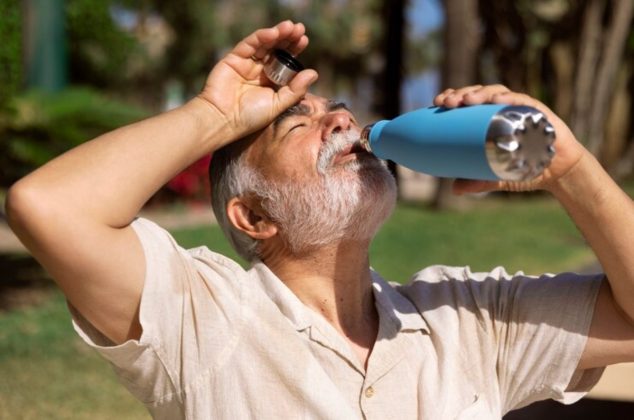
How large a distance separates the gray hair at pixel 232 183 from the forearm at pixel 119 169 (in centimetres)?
23

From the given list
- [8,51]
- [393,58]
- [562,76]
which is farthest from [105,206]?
[562,76]

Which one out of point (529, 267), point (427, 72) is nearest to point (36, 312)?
point (529, 267)

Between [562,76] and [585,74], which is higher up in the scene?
[585,74]

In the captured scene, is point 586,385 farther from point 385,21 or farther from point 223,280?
point 385,21

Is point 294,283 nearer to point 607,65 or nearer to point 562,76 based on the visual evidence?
point 607,65

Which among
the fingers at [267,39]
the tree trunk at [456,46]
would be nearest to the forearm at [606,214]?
the fingers at [267,39]

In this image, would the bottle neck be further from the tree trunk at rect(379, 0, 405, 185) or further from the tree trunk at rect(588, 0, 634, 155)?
the tree trunk at rect(588, 0, 634, 155)

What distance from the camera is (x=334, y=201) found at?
244 centimetres

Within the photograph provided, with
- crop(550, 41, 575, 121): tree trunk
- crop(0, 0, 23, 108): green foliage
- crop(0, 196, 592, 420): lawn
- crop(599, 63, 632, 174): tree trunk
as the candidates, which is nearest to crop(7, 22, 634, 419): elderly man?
crop(0, 196, 592, 420): lawn

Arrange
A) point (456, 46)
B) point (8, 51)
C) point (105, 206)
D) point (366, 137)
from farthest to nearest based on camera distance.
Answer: point (456, 46)
point (8, 51)
point (366, 137)
point (105, 206)

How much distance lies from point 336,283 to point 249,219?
1.01 feet

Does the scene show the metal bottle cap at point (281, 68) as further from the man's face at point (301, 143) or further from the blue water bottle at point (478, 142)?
the blue water bottle at point (478, 142)

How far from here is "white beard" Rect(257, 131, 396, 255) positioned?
8.02 feet

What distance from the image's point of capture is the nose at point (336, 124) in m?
2.52
